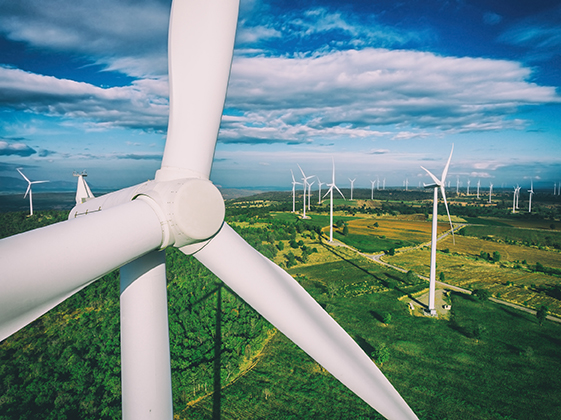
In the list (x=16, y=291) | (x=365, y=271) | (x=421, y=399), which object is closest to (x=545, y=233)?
(x=365, y=271)

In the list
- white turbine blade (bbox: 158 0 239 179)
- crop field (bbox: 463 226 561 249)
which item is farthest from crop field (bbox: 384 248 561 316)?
white turbine blade (bbox: 158 0 239 179)

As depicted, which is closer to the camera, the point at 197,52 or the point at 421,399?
the point at 197,52

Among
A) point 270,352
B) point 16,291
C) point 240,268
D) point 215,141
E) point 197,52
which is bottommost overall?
point 270,352

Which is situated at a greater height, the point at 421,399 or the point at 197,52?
the point at 197,52

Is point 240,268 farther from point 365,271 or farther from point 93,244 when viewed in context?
point 365,271

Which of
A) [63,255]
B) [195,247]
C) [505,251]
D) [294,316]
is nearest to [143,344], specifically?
[195,247]

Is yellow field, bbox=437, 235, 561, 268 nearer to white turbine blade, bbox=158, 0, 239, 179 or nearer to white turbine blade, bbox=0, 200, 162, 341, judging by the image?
white turbine blade, bbox=158, 0, 239, 179

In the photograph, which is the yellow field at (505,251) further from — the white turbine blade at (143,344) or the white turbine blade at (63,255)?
the white turbine blade at (63,255)

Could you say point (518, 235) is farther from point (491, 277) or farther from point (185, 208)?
point (185, 208)
